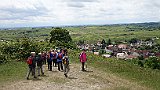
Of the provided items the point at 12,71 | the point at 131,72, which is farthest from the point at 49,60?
the point at 131,72

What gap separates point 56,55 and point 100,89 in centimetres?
657

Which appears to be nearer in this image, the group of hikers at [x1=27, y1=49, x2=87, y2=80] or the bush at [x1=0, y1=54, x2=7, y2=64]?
the group of hikers at [x1=27, y1=49, x2=87, y2=80]

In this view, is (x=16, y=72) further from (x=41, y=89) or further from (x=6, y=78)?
(x=41, y=89)

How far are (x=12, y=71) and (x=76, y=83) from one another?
6283 mm

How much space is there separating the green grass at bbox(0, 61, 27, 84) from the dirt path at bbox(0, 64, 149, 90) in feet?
4.82

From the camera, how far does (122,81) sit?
19.0 metres

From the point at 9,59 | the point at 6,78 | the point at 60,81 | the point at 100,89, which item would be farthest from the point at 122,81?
the point at 9,59

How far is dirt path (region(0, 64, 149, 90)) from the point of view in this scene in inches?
655

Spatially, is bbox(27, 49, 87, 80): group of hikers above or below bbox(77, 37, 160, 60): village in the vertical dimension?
above

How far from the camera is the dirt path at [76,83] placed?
1662 cm

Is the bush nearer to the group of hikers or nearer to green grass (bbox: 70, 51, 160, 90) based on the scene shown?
the group of hikers

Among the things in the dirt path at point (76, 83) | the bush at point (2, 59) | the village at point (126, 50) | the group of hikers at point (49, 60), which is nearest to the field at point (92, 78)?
the dirt path at point (76, 83)

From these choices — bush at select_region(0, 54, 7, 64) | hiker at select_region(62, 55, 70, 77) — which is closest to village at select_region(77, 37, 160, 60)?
bush at select_region(0, 54, 7, 64)

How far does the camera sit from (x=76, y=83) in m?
17.7
